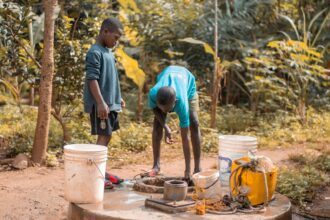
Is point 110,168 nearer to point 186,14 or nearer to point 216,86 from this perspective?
point 216,86

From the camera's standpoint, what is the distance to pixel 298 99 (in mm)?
9328

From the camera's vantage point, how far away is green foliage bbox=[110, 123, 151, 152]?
24.9 ft

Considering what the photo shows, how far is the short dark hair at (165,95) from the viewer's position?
181 inches

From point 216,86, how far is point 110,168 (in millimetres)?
2863

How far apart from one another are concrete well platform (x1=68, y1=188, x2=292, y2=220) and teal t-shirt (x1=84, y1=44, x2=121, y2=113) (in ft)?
2.98

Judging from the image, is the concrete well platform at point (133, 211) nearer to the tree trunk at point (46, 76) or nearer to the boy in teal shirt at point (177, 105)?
the boy in teal shirt at point (177, 105)

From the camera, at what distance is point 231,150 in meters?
4.88

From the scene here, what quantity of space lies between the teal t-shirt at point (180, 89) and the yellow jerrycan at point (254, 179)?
0.81 meters

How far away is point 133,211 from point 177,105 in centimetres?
120

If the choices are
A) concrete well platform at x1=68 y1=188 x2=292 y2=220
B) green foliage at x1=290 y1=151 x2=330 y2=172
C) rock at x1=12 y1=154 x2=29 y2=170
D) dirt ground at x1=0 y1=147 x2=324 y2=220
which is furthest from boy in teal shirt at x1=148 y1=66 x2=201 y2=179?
green foliage at x1=290 y1=151 x2=330 y2=172

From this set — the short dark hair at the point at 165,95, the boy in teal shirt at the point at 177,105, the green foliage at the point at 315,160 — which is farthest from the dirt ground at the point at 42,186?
the short dark hair at the point at 165,95

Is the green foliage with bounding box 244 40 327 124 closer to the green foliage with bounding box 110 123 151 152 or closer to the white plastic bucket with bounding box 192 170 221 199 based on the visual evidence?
the green foliage with bounding box 110 123 151 152

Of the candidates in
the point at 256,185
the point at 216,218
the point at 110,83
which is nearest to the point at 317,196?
the point at 256,185

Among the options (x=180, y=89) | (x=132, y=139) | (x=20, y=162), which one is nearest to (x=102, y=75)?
(x=180, y=89)
